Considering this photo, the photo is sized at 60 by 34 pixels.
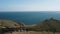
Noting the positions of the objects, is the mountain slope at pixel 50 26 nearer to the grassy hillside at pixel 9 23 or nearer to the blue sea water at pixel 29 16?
the blue sea water at pixel 29 16

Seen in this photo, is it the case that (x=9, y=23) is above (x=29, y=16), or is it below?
below

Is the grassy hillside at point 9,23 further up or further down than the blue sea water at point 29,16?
further down

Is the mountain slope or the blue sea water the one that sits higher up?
the blue sea water

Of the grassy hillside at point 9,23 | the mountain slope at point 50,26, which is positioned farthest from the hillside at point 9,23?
the mountain slope at point 50,26

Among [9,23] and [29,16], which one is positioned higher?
[29,16]

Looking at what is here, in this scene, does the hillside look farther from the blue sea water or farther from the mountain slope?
the mountain slope

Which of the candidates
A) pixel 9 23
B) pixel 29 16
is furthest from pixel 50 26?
pixel 9 23

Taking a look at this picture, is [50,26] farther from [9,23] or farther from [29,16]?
[9,23]

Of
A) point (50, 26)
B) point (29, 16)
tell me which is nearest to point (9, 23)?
point (29, 16)

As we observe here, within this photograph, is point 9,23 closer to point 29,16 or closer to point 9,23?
point 9,23

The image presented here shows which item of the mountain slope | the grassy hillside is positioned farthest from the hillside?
the mountain slope
